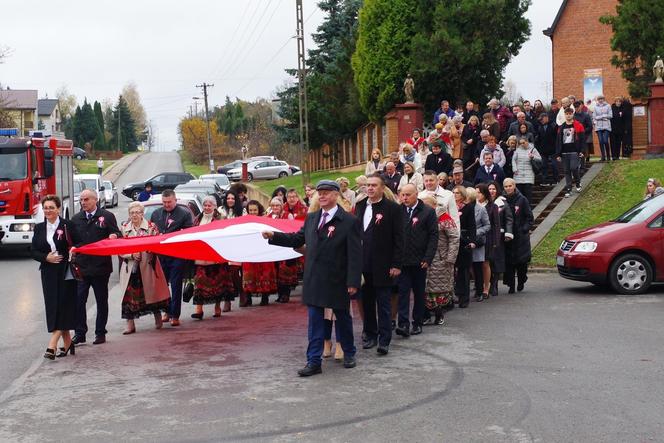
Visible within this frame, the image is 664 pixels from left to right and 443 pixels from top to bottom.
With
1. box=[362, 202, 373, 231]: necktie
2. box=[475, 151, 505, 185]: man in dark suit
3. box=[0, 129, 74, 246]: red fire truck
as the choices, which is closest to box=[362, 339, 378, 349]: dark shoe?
box=[362, 202, 373, 231]: necktie

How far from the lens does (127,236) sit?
1195 centimetres

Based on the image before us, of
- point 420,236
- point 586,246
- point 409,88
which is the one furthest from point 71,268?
point 409,88

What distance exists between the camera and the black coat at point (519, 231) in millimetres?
15109

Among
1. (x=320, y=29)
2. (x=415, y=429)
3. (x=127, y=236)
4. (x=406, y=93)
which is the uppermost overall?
(x=320, y=29)

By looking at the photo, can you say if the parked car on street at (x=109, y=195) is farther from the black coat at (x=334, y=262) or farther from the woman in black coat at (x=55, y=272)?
the black coat at (x=334, y=262)

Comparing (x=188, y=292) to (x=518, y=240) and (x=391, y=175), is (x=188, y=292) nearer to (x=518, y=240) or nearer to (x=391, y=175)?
(x=518, y=240)

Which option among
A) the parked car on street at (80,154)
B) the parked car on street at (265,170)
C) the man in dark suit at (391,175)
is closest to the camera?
the man in dark suit at (391,175)

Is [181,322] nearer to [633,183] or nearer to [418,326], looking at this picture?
[418,326]

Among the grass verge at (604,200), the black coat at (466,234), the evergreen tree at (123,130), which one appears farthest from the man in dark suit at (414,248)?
the evergreen tree at (123,130)

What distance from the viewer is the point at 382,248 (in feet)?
33.4

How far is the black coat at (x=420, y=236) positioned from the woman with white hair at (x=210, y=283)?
3277 millimetres

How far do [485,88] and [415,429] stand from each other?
26859 millimetres

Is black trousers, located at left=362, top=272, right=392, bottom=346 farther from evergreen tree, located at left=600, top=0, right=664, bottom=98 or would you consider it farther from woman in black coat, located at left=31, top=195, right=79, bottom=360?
evergreen tree, located at left=600, top=0, right=664, bottom=98

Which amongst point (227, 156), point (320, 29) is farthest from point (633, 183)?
point (227, 156)
